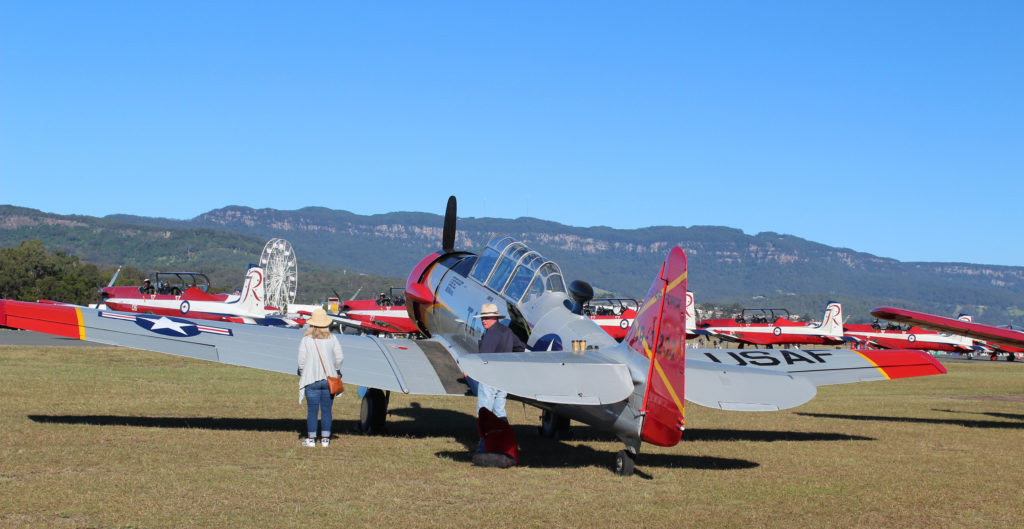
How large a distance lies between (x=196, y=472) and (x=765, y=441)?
6.36 metres

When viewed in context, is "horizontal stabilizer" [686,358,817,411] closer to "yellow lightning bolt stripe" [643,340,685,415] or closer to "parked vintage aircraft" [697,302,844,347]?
"yellow lightning bolt stripe" [643,340,685,415]

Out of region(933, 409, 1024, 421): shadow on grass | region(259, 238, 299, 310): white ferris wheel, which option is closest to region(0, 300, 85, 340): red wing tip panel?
region(933, 409, 1024, 421): shadow on grass

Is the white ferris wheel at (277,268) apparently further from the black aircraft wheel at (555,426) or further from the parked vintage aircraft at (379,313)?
the black aircraft wheel at (555,426)

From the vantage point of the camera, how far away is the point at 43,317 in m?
8.88

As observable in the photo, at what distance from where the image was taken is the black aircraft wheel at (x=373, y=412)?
32.0 ft

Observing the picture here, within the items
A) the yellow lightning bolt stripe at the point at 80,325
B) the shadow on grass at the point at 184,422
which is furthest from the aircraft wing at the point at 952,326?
the yellow lightning bolt stripe at the point at 80,325

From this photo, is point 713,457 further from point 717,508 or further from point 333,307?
point 333,307

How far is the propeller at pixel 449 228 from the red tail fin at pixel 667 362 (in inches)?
317

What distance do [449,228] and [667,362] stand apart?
30.3ft

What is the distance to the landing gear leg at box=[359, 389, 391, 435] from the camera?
974cm

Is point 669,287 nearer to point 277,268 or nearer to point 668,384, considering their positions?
point 668,384

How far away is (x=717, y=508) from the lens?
6160 millimetres

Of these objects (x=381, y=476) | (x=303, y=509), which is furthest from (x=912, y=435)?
(x=303, y=509)

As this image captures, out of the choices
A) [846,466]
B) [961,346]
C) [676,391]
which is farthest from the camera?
[961,346]
